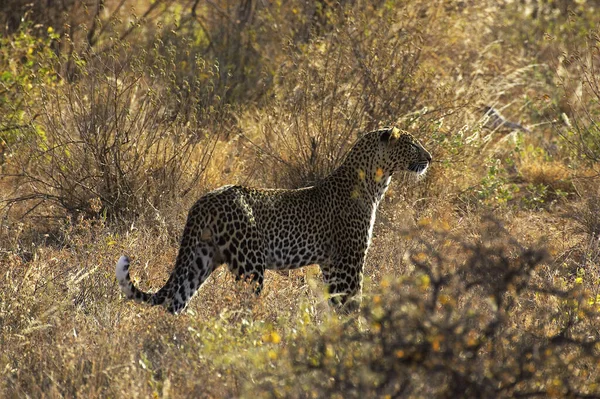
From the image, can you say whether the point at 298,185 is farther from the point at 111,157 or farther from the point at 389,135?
the point at 389,135

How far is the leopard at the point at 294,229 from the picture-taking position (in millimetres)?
7047

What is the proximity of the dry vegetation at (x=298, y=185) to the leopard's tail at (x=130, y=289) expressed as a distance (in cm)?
11

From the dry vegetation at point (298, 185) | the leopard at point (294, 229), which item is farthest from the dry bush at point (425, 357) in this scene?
the leopard at point (294, 229)

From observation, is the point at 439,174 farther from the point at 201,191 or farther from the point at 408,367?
the point at 408,367

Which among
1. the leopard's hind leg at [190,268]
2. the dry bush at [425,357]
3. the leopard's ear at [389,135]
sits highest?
the leopard's ear at [389,135]

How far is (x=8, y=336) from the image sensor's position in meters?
6.56

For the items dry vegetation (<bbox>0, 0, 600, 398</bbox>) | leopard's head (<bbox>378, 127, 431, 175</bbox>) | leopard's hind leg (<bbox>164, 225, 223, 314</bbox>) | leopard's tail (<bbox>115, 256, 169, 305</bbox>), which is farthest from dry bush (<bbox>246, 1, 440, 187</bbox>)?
leopard's tail (<bbox>115, 256, 169, 305</bbox>)

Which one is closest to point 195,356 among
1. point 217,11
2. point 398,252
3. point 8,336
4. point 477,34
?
Answer: point 8,336

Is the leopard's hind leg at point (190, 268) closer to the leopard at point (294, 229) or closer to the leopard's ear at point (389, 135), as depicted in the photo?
the leopard at point (294, 229)

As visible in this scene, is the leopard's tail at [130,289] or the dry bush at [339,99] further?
the dry bush at [339,99]

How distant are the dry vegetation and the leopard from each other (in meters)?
0.22

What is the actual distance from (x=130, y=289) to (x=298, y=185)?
3966 millimetres

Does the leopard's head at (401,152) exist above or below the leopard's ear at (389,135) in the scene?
below

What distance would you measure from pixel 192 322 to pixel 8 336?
1.28m
